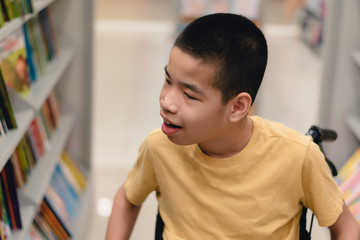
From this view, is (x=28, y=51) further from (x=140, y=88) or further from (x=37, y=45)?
(x=140, y=88)

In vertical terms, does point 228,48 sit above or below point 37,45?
above

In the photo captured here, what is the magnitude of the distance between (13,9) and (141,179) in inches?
42.5

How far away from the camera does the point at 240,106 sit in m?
1.54

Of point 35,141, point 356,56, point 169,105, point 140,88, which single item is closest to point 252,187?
point 169,105

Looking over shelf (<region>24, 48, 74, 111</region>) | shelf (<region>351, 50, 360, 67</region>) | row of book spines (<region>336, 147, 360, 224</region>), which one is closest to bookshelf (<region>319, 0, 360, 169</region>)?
shelf (<region>351, 50, 360, 67</region>)

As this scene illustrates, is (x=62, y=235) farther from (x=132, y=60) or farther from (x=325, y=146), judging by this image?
(x=132, y=60)

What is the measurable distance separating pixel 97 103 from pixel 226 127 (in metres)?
4.29

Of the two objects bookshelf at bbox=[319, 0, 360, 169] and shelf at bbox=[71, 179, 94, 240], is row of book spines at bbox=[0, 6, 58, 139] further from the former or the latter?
bookshelf at bbox=[319, 0, 360, 169]

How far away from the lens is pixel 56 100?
3830 mm

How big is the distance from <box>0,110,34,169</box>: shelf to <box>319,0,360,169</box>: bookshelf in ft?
6.53

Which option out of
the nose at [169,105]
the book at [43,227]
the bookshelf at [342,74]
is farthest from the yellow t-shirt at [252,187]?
the bookshelf at [342,74]

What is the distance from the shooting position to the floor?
4.18m

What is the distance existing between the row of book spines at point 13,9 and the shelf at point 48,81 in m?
0.38

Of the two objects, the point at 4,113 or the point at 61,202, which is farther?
the point at 61,202
